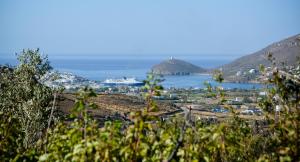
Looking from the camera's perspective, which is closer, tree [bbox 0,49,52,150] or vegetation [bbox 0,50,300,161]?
vegetation [bbox 0,50,300,161]

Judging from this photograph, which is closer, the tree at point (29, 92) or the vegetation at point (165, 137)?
the vegetation at point (165, 137)

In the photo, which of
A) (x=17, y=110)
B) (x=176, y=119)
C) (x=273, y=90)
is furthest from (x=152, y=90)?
(x=17, y=110)

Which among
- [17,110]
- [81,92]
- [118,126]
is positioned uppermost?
[81,92]

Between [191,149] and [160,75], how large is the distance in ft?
3.10

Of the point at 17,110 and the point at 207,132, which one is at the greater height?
the point at 207,132

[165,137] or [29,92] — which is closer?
[165,137]

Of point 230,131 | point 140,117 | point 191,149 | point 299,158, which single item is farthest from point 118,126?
point 230,131

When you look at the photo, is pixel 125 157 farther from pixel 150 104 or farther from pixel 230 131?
pixel 230 131

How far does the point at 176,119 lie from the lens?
6.76 meters

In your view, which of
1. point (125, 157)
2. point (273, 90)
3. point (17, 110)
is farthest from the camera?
point (17, 110)

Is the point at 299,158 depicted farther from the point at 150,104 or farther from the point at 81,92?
the point at 81,92

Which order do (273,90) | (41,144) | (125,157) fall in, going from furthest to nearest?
1. (41,144)
2. (273,90)
3. (125,157)

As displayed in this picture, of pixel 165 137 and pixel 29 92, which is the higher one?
pixel 165 137

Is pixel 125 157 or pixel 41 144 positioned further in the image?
pixel 41 144
